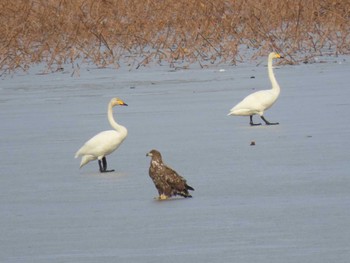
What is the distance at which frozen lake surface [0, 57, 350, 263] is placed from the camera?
24.4 feet

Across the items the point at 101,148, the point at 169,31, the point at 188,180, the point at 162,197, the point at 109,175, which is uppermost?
the point at 169,31

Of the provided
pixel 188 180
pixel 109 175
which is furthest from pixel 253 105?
pixel 188 180

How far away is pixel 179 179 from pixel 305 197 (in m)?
0.95

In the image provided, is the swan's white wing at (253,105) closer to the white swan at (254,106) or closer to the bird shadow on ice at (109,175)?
the white swan at (254,106)

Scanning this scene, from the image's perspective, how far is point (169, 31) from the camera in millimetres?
25172

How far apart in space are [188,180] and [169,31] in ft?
50.6

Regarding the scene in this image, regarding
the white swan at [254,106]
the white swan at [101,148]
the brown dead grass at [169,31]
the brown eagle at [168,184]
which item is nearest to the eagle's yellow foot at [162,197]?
the brown eagle at [168,184]

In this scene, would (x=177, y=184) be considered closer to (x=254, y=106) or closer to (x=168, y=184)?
(x=168, y=184)

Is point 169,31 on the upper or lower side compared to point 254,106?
upper

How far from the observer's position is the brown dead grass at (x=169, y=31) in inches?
912

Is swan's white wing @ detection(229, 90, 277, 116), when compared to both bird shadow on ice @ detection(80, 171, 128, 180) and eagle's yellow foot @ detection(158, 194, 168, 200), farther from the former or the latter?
eagle's yellow foot @ detection(158, 194, 168, 200)

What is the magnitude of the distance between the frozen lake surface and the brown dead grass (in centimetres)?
485

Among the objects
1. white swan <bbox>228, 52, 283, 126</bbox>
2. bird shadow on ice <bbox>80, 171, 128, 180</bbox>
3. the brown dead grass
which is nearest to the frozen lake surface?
bird shadow on ice <bbox>80, 171, 128, 180</bbox>

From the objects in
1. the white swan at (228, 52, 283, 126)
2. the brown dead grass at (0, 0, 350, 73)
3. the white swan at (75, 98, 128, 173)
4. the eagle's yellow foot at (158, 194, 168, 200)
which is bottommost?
the eagle's yellow foot at (158, 194, 168, 200)
